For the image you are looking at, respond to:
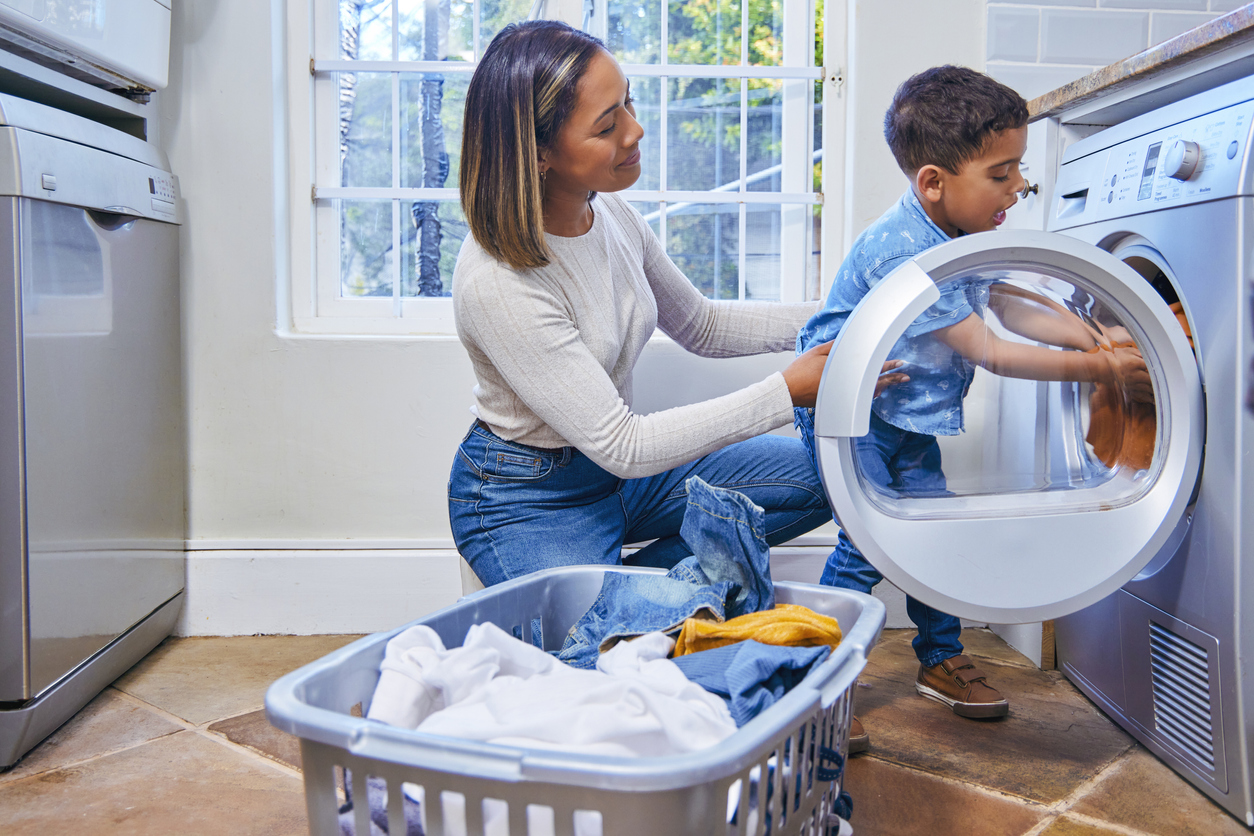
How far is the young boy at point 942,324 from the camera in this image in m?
1.24

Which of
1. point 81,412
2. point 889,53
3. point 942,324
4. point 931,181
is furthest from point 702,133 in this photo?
point 81,412

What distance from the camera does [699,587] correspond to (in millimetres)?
1059

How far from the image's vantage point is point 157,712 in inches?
61.9

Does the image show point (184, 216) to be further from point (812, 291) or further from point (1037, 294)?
point (1037, 294)

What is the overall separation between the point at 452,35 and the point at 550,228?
0.95 meters

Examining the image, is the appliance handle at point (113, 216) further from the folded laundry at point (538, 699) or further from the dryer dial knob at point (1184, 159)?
the dryer dial knob at point (1184, 159)

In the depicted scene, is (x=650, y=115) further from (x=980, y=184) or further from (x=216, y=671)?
(x=216, y=671)

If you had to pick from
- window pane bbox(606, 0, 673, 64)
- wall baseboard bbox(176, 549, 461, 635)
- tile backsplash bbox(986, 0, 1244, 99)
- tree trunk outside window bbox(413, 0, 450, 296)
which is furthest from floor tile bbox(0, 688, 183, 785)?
tile backsplash bbox(986, 0, 1244, 99)

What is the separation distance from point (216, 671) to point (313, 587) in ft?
0.89

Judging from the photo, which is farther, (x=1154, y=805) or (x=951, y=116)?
(x=951, y=116)


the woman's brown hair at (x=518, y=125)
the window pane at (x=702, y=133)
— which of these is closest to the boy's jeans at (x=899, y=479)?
the woman's brown hair at (x=518, y=125)

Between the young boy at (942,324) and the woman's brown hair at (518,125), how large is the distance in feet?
1.63

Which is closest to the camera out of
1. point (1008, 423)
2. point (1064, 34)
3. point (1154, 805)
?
point (1154, 805)

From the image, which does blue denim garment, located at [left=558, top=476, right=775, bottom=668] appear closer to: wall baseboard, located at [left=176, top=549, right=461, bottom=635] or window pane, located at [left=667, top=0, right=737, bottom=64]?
wall baseboard, located at [left=176, top=549, right=461, bottom=635]
